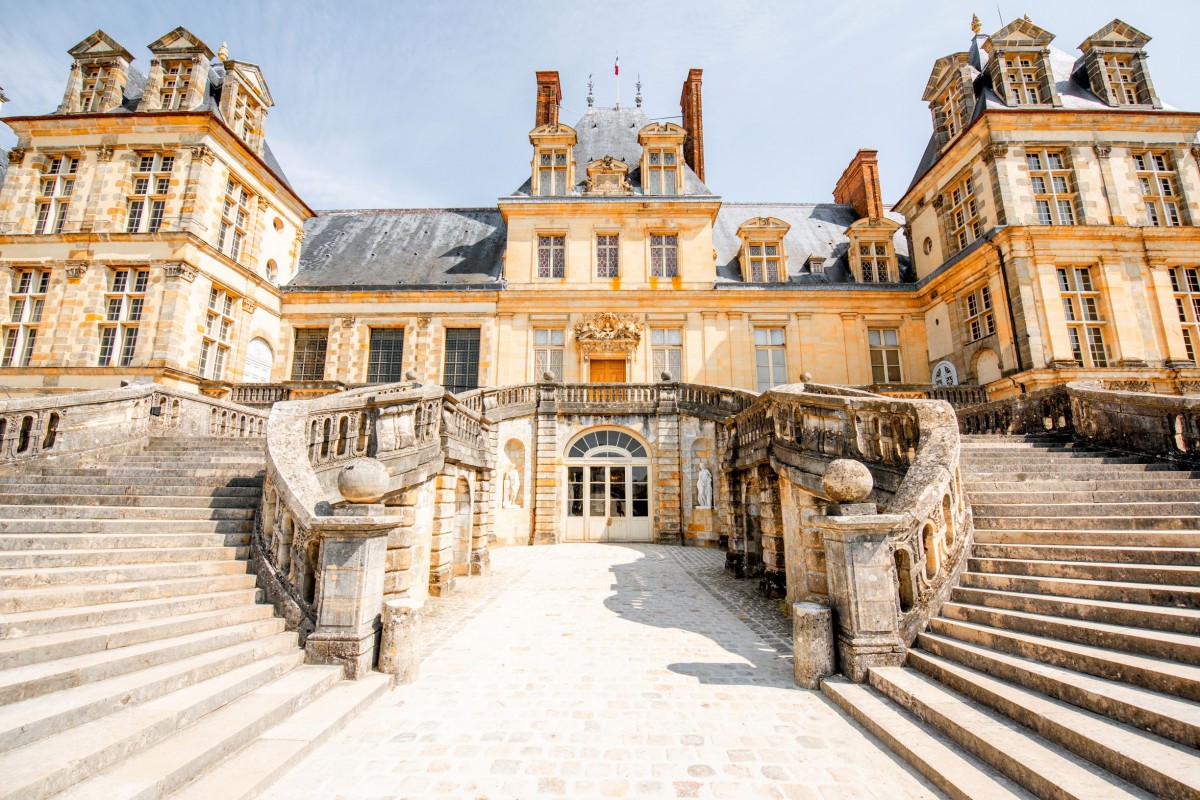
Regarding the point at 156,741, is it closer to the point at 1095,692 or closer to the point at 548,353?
the point at 1095,692

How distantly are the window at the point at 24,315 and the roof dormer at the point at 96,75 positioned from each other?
6041 mm

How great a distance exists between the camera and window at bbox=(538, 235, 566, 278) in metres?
20.5

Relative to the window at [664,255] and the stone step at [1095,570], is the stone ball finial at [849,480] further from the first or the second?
the window at [664,255]

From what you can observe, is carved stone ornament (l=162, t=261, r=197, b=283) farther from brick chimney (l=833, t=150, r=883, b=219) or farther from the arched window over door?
brick chimney (l=833, t=150, r=883, b=219)

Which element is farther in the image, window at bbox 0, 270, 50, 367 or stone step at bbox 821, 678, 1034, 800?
window at bbox 0, 270, 50, 367

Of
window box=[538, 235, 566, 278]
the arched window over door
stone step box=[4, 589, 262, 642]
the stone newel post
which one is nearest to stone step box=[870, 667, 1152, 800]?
the stone newel post

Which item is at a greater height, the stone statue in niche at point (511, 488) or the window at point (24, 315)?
the window at point (24, 315)

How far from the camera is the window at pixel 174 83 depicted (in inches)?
707

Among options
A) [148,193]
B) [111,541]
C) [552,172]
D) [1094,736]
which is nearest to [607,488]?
[111,541]

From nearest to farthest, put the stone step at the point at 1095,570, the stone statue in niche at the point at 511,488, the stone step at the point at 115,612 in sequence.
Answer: the stone step at the point at 115,612 → the stone step at the point at 1095,570 → the stone statue in niche at the point at 511,488

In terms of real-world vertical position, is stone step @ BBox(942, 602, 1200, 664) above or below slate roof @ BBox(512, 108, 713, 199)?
below

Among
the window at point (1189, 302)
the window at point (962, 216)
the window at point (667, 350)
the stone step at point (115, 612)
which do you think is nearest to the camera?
the stone step at point (115, 612)

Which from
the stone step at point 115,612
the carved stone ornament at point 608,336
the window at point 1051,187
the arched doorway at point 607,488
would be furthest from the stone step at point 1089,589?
the window at point 1051,187

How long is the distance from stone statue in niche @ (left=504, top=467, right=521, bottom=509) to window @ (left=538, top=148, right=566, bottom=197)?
1196cm
